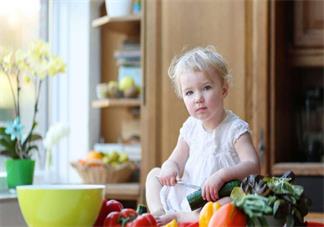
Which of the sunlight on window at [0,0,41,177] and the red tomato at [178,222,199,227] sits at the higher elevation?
the sunlight on window at [0,0,41,177]

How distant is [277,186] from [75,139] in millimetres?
2271

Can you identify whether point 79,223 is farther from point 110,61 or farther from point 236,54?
point 110,61

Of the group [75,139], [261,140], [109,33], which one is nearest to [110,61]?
[109,33]

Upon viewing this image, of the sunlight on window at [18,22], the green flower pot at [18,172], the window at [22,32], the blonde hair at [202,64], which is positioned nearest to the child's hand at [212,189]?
the blonde hair at [202,64]

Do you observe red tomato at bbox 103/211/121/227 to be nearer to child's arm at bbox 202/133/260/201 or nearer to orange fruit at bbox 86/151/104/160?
child's arm at bbox 202/133/260/201

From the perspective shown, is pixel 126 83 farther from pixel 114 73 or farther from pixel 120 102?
pixel 114 73

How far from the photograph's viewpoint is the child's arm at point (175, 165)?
3.79 feet

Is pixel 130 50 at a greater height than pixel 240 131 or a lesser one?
greater

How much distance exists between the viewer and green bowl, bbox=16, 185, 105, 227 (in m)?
0.88

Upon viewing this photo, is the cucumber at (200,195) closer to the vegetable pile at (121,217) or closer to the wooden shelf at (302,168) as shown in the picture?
the vegetable pile at (121,217)

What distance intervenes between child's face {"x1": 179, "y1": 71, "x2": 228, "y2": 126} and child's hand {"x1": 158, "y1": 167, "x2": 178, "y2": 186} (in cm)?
11

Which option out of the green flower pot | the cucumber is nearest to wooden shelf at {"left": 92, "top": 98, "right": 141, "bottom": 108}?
the green flower pot

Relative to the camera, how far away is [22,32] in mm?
2641

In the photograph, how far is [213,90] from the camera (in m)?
1.17
